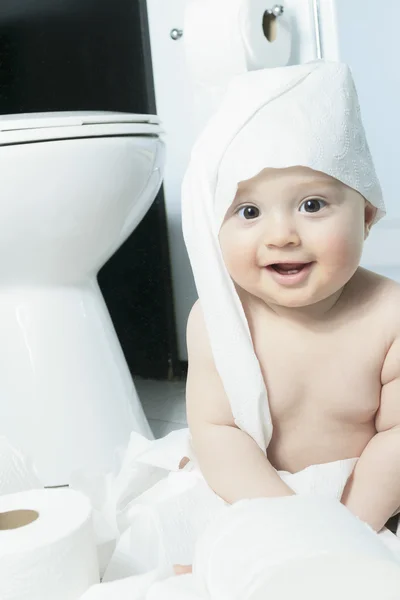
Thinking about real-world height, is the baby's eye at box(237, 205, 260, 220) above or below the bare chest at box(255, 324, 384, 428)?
above

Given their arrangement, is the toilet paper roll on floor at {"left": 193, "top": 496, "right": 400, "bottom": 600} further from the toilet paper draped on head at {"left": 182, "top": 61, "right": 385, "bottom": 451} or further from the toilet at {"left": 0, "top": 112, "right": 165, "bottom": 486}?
the toilet at {"left": 0, "top": 112, "right": 165, "bottom": 486}

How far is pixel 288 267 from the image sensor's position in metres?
0.78

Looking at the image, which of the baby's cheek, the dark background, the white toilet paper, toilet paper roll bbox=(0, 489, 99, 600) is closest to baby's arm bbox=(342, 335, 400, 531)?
the baby's cheek

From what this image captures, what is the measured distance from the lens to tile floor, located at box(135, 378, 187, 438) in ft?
4.66

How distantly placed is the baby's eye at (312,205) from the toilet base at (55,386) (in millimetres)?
526

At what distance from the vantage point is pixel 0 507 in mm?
757

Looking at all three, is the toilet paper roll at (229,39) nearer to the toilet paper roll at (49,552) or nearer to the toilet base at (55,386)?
the toilet base at (55,386)

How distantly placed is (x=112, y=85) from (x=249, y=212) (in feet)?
3.27

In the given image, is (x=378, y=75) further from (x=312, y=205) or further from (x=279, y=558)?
(x=279, y=558)

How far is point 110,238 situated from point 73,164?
0.15m

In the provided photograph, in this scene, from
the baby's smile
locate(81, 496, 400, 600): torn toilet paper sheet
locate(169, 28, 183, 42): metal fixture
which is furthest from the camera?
locate(169, 28, 183, 42): metal fixture

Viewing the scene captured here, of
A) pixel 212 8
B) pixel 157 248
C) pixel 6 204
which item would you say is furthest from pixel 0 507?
pixel 157 248

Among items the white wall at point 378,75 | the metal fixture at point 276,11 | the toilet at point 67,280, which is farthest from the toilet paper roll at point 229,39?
the toilet at point 67,280

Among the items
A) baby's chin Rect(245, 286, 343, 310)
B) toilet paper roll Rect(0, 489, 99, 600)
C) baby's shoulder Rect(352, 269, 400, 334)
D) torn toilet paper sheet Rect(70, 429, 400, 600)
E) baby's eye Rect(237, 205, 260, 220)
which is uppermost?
baby's eye Rect(237, 205, 260, 220)
